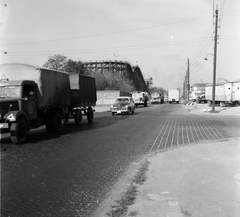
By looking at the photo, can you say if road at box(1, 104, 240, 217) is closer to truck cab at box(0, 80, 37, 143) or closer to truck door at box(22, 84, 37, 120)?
truck cab at box(0, 80, 37, 143)

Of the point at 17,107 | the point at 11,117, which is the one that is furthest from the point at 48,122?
the point at 11,117

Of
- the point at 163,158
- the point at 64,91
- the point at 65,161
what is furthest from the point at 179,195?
the point at 64,91

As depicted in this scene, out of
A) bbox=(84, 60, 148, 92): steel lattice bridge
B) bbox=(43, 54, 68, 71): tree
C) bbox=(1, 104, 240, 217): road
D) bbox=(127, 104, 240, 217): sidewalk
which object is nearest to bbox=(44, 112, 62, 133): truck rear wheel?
bbox=(1, 104, 240, 217): road

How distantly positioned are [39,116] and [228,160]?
8713 millimetres

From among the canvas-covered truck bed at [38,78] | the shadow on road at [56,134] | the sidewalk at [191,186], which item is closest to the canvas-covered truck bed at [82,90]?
the shadow on road at [56,134]

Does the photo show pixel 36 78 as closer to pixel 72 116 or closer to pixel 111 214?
pixel 72 116

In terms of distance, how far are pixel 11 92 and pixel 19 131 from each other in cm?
187

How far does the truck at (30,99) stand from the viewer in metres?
10.3

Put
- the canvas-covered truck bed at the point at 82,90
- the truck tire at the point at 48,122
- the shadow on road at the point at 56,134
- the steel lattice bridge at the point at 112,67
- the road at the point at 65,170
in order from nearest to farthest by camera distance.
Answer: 1. the road at the point at 65,170
2. the shadow on road at the point at 56,134
3. the truck tire at the point at 48,122
4. the canvas-covered truck bed at the point at 82,90
5. the steel lattice bridge at the point at 112,67

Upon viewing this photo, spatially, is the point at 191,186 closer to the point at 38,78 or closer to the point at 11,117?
the point at 11,117

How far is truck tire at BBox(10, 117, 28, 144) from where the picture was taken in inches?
392

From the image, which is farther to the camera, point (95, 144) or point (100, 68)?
point (100, 68)

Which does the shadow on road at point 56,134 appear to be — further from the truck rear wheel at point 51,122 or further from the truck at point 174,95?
the truck at point 174,95

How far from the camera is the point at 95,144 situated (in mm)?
9883
